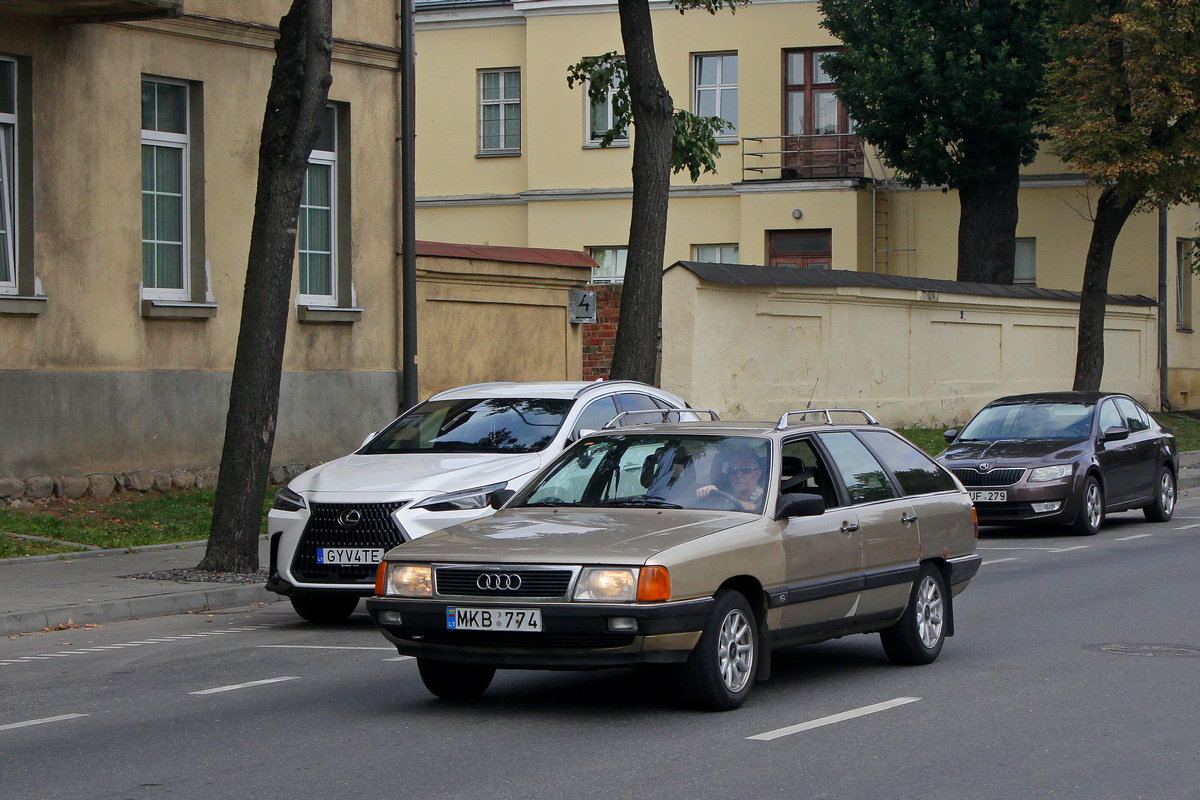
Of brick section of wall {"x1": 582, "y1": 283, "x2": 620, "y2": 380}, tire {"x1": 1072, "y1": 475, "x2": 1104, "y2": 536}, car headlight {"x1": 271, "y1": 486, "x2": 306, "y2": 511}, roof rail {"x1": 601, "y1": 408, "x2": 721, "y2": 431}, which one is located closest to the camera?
car headlight {"x1": 271, "y1": 486, "x2": 306, "y2": 511}

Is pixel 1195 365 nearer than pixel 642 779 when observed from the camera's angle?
No

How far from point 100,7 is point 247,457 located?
6650 mm

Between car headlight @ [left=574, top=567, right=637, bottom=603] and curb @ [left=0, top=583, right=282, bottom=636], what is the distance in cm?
546

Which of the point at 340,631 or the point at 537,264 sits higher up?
the point at 537,264

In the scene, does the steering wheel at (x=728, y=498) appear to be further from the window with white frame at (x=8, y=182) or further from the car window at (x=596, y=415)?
the window with white frame at (x=8, y=182)

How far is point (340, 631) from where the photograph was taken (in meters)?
10.9

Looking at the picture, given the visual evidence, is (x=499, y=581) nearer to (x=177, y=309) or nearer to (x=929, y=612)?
(x=929, y=612)

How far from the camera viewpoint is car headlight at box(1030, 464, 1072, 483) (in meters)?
16.7

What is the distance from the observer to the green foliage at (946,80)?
104 feet

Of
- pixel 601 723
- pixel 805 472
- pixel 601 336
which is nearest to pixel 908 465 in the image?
pixel 805 472

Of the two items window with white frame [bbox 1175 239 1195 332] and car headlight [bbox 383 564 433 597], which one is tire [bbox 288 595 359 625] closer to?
car headlight [bbox 383 564 433 597]

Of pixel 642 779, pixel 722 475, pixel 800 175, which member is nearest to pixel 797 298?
pixel 800 175

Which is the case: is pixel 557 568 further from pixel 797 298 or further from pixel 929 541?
pixel 797 298

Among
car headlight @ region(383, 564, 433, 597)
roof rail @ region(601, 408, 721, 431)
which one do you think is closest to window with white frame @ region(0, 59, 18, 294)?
roof rail @ region(601, 408, 721, 431)
